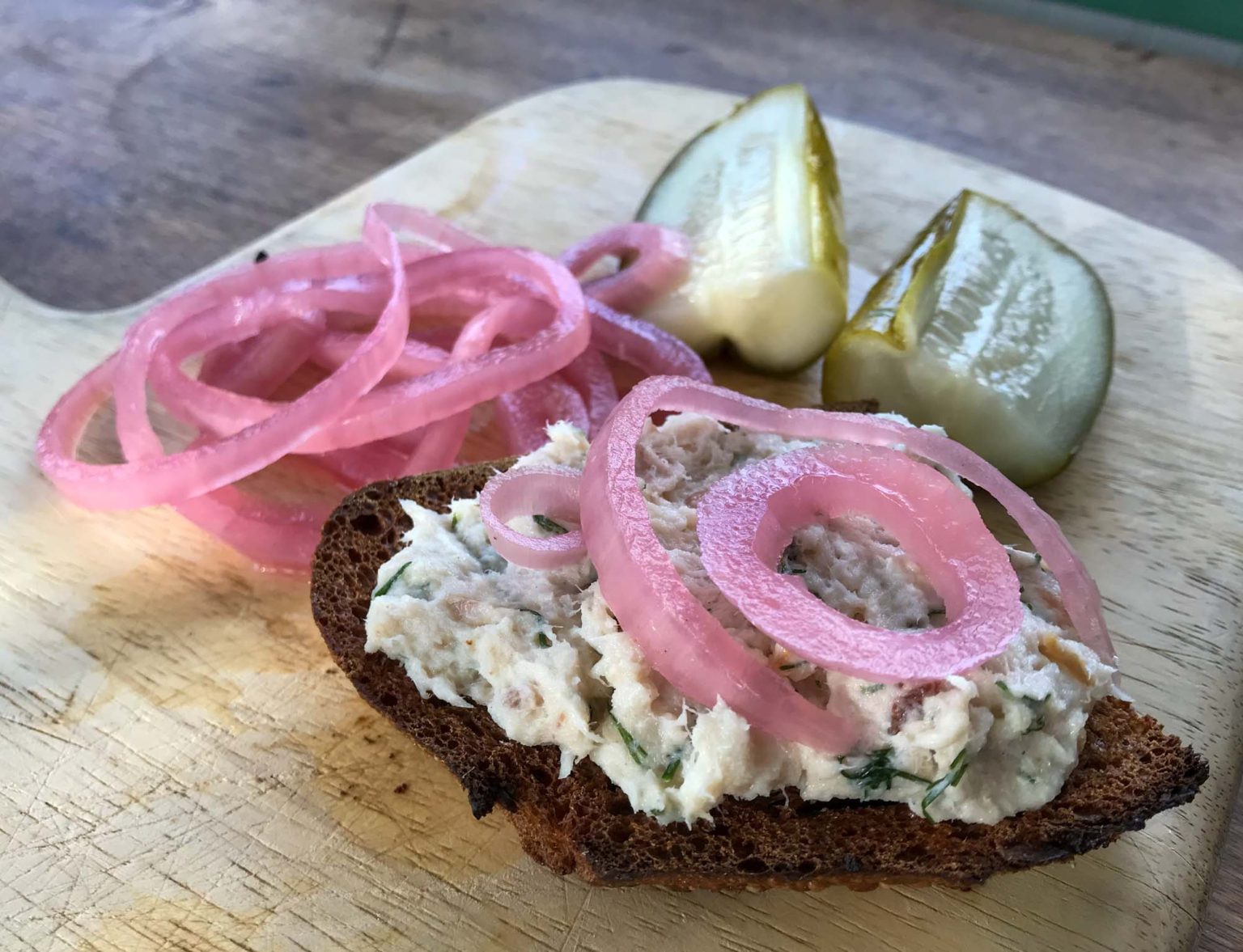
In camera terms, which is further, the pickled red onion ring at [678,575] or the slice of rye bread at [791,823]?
the slice of rye bread at [791,823]

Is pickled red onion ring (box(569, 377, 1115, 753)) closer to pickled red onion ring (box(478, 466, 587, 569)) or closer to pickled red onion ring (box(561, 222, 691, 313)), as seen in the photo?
pickled red onion ring (box(478, 466, 587, 569))

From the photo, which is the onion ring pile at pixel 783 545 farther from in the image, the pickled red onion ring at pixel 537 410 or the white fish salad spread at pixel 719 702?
the pickled red onion ring at pixel 537 410

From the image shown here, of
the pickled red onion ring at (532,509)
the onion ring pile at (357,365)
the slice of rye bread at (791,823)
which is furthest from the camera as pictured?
the onion ring pile at (357,365)

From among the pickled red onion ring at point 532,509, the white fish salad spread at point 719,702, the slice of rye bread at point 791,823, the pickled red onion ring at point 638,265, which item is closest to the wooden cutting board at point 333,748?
the slice of rye bread at point 791,823

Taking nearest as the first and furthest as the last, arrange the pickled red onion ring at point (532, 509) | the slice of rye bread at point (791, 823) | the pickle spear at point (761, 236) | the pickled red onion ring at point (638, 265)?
1. the slice of rye bread at point (791, 823)
2. the pickled red onion ring at point (532, 509)
3. the pickle spear at point (761, 236)
4. the pickled red onion ring at point (638, 265)

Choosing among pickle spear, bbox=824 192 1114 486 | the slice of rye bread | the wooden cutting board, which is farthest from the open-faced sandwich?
pickle spear, bbox=824 192 1114 486

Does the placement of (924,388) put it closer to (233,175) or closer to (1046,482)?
(1046,482)

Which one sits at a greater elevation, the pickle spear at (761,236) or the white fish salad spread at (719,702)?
the pickle spear at (761,236)

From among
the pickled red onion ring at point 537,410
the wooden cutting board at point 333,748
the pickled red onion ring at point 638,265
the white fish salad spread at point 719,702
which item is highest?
the pickled red onion ring at point 638,265

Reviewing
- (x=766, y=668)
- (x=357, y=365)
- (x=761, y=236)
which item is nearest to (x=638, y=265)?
(x=761, y=236)
